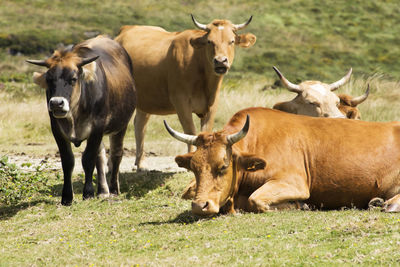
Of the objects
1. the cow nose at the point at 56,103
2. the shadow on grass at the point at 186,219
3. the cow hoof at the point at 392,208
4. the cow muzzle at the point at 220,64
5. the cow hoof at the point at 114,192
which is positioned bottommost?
the cow hoof at the point at 114,192

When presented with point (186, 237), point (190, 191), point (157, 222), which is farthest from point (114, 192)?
point (186, 237)

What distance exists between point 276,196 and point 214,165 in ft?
2.93

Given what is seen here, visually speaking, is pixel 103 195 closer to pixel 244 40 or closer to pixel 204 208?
pixel 204 208

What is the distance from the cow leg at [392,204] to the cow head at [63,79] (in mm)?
4050

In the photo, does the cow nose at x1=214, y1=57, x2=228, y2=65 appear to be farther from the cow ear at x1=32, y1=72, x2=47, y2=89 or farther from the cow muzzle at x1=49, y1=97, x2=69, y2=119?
the cow muzzle at x1=49, y1=97, x2=69, y2=119

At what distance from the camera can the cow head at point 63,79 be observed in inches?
349

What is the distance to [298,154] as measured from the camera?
8.66 meters

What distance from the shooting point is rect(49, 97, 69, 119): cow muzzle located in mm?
8797

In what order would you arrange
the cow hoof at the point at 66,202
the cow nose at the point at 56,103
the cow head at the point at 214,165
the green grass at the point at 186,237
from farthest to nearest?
the cow hoof at the point at 66,202 < the cow nose at the point at 56,103 < the cow head at the point at 214,165 < the green grass at the point at 186,237

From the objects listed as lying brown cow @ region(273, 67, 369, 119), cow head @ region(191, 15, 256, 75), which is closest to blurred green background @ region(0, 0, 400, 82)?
cow head @ region(191, 15, 256, 75)

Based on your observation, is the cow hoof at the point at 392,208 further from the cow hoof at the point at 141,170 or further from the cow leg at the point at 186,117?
the cow hoof at the point at 141,170

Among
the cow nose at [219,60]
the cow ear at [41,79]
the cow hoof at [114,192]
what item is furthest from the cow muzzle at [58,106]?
the cow nose at [219,60]

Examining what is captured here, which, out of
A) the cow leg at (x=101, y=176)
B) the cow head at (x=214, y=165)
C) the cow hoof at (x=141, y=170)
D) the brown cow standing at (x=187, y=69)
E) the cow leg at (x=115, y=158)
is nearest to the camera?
the cow head at (x=214, y=165)

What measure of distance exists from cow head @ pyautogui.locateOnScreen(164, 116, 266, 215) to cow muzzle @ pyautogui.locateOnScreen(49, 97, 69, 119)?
5.57ft
